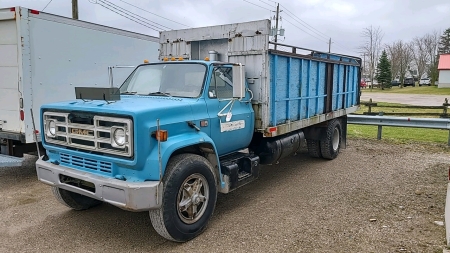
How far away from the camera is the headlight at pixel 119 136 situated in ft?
12.9

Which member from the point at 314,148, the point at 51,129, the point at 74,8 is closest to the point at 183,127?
the point at 51,129

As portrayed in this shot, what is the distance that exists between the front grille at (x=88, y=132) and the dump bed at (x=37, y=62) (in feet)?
7.24

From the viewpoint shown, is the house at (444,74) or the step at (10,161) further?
the house at (444,74)

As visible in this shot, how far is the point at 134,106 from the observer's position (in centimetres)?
408

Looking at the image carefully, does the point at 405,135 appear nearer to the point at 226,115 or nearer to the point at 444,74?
the point at 226,115

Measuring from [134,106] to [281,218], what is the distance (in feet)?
8.36

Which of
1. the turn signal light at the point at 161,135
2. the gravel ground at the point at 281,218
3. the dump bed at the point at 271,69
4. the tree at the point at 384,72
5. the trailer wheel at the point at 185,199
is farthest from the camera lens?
the tree at the point at 384,72

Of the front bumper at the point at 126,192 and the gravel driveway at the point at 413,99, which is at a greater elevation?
the gravel driveway at the point at 413,99

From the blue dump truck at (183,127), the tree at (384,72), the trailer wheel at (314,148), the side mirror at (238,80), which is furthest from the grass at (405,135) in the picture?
the tree at (384,72)

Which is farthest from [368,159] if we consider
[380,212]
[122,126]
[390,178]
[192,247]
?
[122,126]

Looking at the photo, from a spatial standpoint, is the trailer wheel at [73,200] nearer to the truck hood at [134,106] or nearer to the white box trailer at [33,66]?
the truck hood at [134,106]

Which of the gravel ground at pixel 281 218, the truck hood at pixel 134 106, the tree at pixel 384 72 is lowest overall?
the gravel ground at pixel 281 218

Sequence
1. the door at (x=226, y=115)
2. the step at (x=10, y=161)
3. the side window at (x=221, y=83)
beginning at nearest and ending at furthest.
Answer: the door at (x=226, y=115) → the side window at (x=221, y=83) → the step at (x=10, y=161)

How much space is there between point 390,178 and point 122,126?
5420 millimetres
